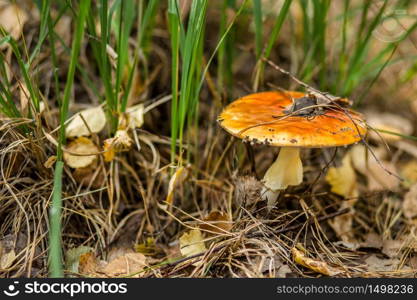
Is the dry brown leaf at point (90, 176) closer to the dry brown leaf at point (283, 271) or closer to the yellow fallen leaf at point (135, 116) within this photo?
the yellow fallen leaf at point (135, 116)

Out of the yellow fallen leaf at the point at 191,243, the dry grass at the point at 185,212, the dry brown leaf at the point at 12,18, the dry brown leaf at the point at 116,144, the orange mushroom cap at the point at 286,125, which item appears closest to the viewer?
the orange mushroom cap at the point at 286,125

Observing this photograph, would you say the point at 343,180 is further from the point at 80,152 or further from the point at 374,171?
the point at 80,152

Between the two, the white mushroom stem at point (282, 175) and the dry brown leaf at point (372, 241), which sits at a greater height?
the white mushroom stem at point (282, 175)

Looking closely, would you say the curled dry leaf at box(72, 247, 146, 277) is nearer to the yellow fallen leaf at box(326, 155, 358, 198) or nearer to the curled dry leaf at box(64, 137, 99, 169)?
the curled dry leaf at box(64, 137, 99, 169)

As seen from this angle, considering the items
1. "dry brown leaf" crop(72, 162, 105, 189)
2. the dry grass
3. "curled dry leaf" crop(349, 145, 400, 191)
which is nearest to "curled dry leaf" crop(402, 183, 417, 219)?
the dry grass

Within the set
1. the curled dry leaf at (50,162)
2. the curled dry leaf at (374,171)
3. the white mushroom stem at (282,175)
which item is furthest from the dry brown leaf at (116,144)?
the curled dry leaf at (374,171)

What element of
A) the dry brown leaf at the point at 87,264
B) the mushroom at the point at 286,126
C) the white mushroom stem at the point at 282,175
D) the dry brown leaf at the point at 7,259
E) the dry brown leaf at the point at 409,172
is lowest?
the dry brown leaf at the point at 87,264

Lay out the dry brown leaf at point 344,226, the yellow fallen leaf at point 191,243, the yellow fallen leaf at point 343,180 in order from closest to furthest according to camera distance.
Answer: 1. the yellow fallen leaf at point 191,243
2. the dry brown leaf at point 344,226
3. the yellow fallen leaf at point 343,180
